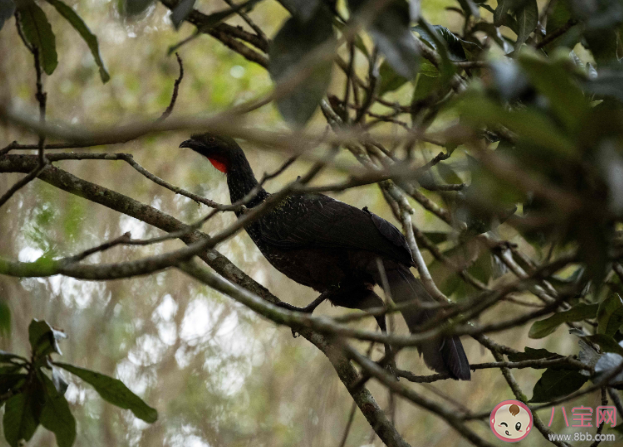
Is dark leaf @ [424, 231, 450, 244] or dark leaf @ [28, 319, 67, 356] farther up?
dark leaf @ [424, 231, 450, 244]

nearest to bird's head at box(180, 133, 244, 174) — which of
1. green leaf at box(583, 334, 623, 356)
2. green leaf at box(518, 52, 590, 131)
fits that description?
green leaf at box(583, 334, 623, 356)

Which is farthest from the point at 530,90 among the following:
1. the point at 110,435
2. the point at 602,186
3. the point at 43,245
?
the point at 110,435

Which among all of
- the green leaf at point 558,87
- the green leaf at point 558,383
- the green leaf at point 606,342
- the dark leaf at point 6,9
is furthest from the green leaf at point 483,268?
→ the dark leaf at point 6,9

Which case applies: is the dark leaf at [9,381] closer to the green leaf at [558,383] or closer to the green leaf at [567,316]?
the green leaf at [558,383]

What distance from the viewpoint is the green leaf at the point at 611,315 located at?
2441 mm

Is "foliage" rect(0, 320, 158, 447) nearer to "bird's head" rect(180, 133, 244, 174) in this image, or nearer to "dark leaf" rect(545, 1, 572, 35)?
"bird's head" rect(180, 133, 244, 174)

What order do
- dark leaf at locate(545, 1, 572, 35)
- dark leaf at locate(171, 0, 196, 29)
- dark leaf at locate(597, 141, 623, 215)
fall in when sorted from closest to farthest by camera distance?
dark leaf at locate(597, 141, 623, 215) → dark leaf at locate(171, 0, 196, 29) → dark leaf at locate(545, 1, 572, 35)

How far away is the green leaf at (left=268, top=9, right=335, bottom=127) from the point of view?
53.2 inches

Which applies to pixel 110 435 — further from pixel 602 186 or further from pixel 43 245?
pixel 602 186

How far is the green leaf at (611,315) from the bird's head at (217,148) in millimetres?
2479

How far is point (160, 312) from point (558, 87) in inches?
169

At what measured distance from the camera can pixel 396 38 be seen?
1.41 meters

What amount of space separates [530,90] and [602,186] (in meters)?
0.35

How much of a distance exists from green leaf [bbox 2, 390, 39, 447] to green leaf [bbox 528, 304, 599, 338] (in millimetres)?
2395
